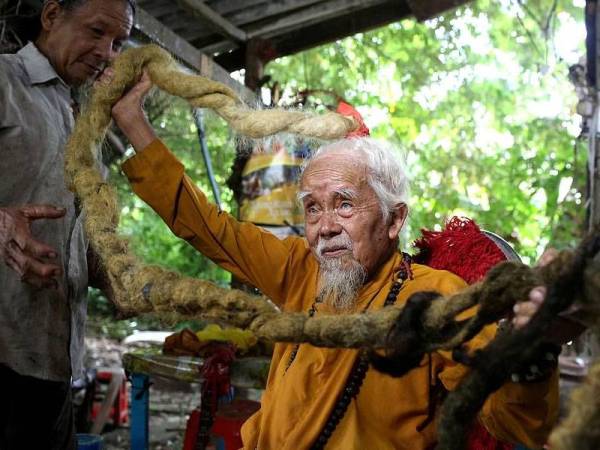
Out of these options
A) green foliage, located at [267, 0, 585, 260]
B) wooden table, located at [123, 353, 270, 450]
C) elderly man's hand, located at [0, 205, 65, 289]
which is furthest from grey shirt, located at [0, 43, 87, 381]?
green foliage, located at [267, 0, 585, 260]

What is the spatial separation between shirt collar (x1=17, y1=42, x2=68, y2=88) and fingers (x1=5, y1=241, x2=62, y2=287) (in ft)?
2.08

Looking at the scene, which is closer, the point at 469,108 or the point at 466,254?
the point at 466,254

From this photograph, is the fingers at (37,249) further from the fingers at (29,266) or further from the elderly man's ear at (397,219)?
the elderly man's ear at (397,219)

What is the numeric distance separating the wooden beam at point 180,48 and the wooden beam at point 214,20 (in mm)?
204

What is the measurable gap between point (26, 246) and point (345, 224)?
0.81 meters

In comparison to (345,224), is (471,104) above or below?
above

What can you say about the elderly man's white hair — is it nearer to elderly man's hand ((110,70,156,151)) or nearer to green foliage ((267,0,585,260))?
elderly man's hand ((110,70,156,151))

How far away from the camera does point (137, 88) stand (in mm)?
1823

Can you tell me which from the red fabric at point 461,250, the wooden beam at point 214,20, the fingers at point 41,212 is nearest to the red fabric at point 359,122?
the red fabric at point 461,250

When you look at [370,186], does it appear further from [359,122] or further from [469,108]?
[469,108]

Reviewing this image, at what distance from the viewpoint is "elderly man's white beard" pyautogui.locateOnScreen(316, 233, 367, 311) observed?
1.73 metres

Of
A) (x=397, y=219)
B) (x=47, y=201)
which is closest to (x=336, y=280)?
(x=397, y=219)

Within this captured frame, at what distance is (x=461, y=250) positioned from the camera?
83.9 inches

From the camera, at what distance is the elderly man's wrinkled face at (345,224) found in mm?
1745
